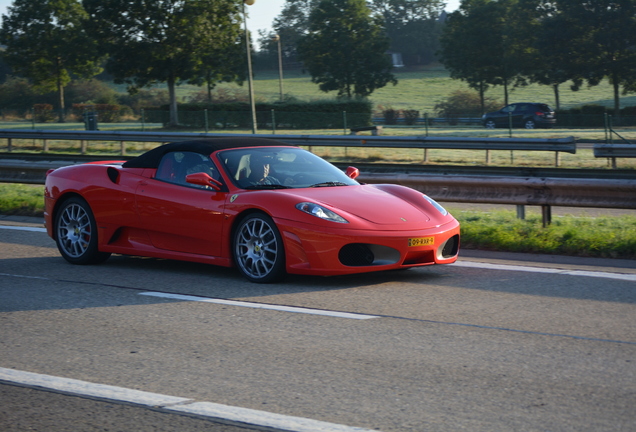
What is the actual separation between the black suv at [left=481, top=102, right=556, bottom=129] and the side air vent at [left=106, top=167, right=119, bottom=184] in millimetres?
33881

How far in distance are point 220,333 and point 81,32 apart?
64781 mm

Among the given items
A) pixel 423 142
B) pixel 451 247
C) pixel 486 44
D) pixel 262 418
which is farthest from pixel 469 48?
pixel 262 418

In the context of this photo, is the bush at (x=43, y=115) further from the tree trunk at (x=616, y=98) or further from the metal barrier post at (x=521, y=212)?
the metal barrier post at (x=521, y=212)

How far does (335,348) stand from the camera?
16.5 feet

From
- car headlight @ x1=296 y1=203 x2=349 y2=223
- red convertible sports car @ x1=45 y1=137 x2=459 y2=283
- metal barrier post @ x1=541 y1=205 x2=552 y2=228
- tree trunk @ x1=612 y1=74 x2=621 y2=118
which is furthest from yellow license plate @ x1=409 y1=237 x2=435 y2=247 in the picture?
tree trunk @ x1=612 y1=74 x2=621 y2=118

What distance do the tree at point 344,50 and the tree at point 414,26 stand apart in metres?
73.4

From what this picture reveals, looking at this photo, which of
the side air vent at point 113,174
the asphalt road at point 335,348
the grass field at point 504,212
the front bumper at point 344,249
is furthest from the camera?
the grass field at point 504,212

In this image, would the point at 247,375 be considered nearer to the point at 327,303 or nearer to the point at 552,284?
the point at 327,303

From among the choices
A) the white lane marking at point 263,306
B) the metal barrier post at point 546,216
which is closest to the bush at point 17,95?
the metal barrier post at point 546,216

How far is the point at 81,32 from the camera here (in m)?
65.8

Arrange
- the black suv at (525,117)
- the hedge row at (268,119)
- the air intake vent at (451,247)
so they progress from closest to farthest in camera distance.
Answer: the air intake vent at (451,247) < the hedge row at (268,119) < the black suv at (525,117)

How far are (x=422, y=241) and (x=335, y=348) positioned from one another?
220 centimetres

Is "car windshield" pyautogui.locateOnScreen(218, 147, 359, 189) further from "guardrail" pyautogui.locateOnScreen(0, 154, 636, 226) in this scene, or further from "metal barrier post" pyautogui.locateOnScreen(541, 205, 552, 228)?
"metal barrier post" pyautogui.locateOnScreen(541, 205, 552, 228)

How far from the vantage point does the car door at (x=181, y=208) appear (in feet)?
24.3
